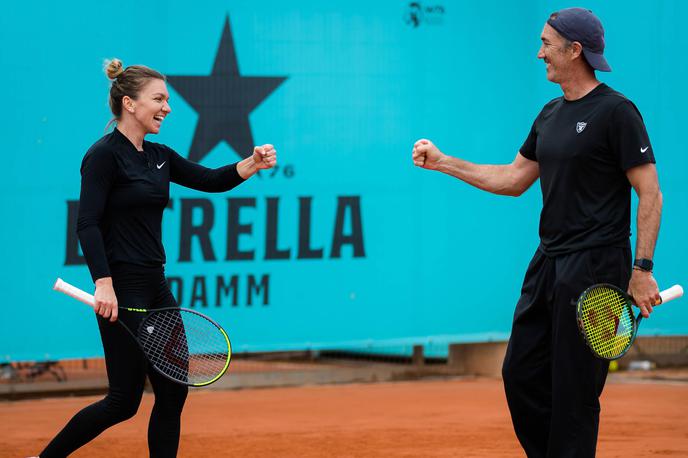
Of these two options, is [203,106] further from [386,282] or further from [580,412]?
[580,412]

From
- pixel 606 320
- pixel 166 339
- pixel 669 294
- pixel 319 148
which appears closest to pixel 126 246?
pixel 166 339

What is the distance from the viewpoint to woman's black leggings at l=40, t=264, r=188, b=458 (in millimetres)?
4207

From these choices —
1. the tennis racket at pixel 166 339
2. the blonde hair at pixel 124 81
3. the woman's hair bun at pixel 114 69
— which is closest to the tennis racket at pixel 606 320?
the tennis racket at pixel 166 339

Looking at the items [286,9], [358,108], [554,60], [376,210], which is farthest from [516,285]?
[554,60]

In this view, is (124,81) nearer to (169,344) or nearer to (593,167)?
(169,344)

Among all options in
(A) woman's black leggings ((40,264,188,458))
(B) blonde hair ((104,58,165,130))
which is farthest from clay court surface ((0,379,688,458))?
(B) blonde hair ((104,58,165,130))

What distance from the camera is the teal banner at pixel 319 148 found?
7449 mm

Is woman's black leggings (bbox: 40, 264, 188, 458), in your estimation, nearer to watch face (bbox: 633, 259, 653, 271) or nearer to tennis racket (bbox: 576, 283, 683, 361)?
tennis racket (bbox: 576, 283, 683, 361)

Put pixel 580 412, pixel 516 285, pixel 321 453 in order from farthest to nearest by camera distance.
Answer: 1. pixel 516 285
2. pixel 321 453
3. pixel 580 412

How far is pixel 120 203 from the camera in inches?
166

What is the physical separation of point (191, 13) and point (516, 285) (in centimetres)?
320

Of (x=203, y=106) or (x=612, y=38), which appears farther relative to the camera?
(x=612, y=38)

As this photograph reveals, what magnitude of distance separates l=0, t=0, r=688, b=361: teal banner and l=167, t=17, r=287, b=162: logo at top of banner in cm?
2

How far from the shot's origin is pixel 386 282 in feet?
27.3
